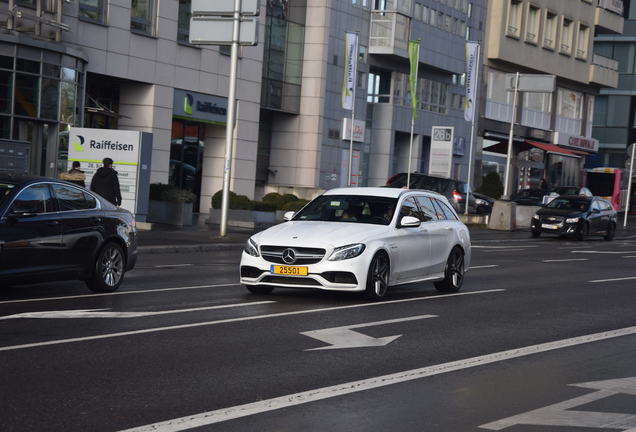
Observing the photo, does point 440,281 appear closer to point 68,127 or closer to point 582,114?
point 68,127

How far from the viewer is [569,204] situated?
131ft

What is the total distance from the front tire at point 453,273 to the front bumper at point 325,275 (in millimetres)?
2639

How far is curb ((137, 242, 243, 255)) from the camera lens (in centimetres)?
2345

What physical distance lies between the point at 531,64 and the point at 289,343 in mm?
57478

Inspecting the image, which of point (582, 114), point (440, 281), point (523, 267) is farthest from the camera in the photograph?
point (582, 114)

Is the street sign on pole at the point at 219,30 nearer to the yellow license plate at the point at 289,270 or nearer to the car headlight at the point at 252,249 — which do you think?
the car headlight at the point at 252,249

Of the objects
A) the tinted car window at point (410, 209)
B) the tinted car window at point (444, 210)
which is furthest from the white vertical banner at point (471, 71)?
the tinted car window at point (410, 209)

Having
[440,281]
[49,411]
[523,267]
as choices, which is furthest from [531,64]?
[49,411]

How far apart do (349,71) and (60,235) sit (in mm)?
34603

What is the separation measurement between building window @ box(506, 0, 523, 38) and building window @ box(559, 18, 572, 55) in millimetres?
6455

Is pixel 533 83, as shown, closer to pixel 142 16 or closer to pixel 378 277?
pixel 142 16

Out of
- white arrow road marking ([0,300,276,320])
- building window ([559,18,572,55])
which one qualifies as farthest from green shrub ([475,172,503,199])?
white arrow road marking ([0,300,276,320])

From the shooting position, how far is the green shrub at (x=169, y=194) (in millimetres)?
32000

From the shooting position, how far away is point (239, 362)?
953 centimetres
